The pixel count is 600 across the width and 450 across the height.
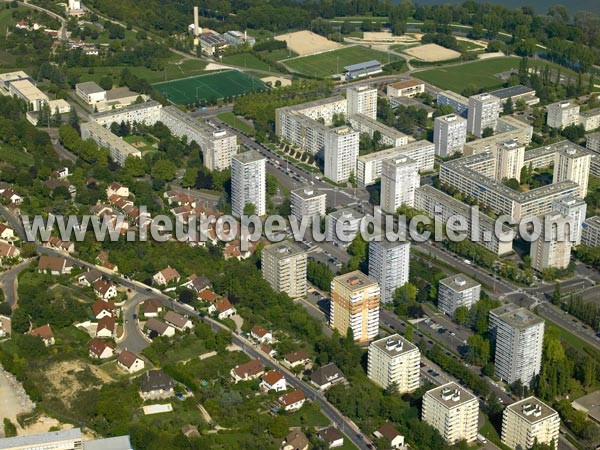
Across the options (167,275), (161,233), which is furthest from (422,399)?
(161,233)

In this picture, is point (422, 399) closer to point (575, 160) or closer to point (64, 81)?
point (575, 160)

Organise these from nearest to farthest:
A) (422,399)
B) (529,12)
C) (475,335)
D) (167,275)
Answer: (422,399), (475,335), (167,275), (529,12)

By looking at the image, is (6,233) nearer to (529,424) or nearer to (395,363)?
(395,363)

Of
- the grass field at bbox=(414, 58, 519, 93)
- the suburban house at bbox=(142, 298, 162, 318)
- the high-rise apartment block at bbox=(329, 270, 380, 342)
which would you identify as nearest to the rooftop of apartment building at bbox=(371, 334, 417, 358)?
the high-rise apartment block at bbox=(329, 270, 380, 342)

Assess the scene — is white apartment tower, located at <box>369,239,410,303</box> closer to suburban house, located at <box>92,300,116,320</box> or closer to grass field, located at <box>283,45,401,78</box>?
suburban house, located at <box>92,300,116,320</box>

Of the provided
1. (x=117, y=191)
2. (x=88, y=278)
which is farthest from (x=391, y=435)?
(x=117, y=191)

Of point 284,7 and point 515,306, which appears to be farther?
point 284,7

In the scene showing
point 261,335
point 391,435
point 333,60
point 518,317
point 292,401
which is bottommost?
point 391,435
